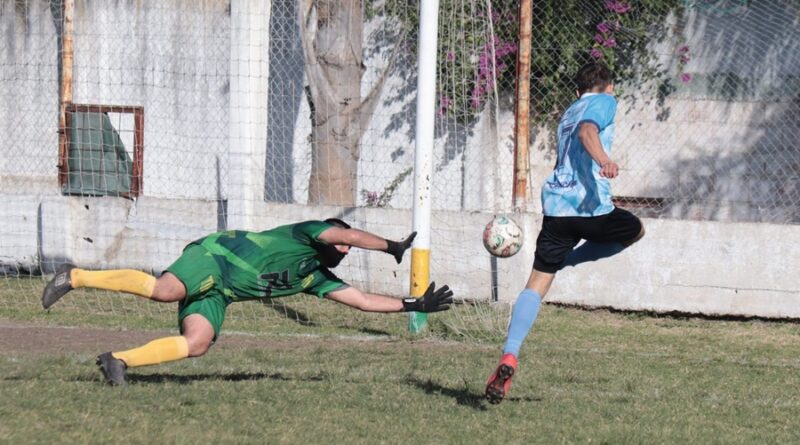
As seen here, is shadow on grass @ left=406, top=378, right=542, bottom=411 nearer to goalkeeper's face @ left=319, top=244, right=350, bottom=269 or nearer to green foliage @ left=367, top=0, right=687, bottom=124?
goalkeeper's face @ left=319, top=244, right=350, bottom=269

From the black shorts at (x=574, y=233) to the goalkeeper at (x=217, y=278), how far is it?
2.38 feet

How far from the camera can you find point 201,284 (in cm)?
678

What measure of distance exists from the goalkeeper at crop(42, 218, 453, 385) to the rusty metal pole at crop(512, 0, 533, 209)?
14.2ft

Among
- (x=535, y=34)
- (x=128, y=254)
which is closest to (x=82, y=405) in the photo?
(x=128, y=254)

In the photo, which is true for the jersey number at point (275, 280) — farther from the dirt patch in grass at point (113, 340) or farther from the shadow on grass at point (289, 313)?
the shadow on grass at point (289, 313)

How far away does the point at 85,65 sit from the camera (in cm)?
1491

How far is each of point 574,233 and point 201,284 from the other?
2.11m

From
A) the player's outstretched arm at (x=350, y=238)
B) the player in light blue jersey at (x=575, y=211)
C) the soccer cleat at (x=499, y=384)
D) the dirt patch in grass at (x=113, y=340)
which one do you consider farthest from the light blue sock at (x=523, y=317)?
the dirt patch in grass at (x=113, y=340)

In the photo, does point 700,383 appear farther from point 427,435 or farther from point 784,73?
point 784,73

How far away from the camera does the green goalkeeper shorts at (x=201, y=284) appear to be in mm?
6770

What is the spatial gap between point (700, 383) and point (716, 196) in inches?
209

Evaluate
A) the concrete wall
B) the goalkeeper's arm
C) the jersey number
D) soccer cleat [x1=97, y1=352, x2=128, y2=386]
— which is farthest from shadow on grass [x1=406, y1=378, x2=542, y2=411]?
the concrete wall

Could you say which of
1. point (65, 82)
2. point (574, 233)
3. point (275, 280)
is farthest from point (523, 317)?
point (65, 82)

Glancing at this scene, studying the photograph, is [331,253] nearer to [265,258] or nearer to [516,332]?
[265,258]
